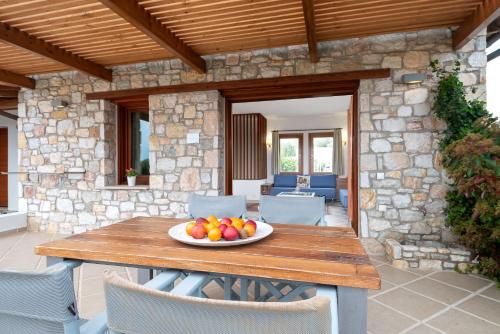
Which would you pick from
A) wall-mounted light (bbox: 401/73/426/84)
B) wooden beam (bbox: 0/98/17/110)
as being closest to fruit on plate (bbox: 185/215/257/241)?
wall-mounted light (bbox: 401/73/426/84)

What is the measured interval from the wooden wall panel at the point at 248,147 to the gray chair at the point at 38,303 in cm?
744

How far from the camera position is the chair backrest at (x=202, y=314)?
1.73 ft

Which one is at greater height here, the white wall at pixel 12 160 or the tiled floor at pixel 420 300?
the white wall at pixel 12 160

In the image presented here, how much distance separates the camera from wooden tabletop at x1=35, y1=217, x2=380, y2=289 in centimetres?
103

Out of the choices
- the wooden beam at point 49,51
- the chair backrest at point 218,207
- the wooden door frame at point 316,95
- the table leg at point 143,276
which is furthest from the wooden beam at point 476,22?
the wooden beam at point 49,51

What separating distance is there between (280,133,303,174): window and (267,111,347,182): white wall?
6.3 inches

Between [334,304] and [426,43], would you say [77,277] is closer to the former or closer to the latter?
[334,304]

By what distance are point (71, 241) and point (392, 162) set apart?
317 cm

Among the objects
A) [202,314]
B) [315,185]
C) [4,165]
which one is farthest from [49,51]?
[315,185]

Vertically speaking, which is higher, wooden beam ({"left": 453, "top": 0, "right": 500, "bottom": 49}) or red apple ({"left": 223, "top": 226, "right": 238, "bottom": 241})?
wooden beam ({"left": 453, "top": 0, "right": 500, "bottom": 49})

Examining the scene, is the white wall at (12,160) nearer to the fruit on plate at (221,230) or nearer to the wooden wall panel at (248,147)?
the wooden wall panel at (248,147)

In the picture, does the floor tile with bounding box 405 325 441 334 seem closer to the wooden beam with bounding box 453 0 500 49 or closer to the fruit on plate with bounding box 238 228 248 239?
the fruit on plate with bounding box 238 228 248 239

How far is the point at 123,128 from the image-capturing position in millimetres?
4680

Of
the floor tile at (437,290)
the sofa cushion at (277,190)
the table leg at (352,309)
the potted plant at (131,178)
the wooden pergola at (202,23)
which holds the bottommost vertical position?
the floor tile at (437,290)
